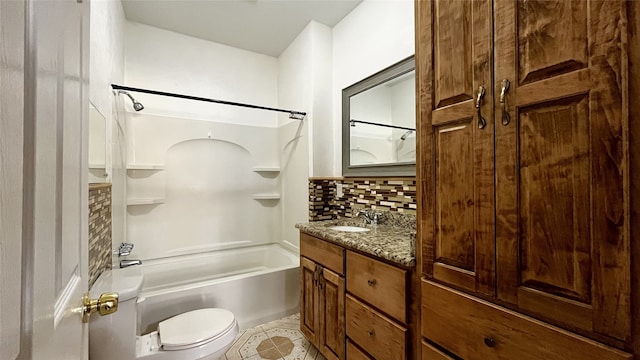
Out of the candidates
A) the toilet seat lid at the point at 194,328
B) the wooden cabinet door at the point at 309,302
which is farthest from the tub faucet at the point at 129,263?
the wooden cabinet door at the point at 309,302

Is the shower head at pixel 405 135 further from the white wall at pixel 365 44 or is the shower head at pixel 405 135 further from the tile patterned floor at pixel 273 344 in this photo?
the tile patterned floor at pixel 273 344

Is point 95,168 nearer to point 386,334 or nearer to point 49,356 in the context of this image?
point 49,356

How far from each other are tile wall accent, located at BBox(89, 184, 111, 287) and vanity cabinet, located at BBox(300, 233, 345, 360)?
47.1 inches

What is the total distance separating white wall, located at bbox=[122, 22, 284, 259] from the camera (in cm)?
251

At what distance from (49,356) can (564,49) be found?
125 centimetres

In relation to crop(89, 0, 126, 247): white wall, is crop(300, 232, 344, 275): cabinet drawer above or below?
below

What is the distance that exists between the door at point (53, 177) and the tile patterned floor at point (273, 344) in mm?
1472

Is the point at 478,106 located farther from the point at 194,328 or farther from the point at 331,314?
the point at 194,328

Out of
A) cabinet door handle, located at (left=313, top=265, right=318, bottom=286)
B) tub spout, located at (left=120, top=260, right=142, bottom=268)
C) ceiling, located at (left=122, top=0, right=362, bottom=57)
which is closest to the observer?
cabinet door handle, located at (left=313, top=265, right=318, bottom=286)

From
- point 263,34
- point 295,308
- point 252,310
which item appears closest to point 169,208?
point 252,310

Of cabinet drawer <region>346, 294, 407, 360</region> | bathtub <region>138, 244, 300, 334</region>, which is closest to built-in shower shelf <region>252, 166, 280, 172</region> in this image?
bathtub <region>138, 244, 300, 334</region>

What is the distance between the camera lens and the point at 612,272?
→ 59 centimetres

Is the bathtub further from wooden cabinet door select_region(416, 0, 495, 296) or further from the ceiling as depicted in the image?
the ceiling

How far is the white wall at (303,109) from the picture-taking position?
2500 millimetres
